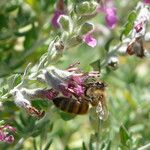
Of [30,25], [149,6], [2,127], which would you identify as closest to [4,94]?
[2,127]

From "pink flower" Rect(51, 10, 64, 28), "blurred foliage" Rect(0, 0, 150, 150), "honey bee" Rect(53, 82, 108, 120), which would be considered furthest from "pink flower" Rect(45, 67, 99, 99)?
"pink flower" Rect(51, 10, 64, 28)

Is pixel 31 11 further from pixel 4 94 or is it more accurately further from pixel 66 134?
pixel 4 94

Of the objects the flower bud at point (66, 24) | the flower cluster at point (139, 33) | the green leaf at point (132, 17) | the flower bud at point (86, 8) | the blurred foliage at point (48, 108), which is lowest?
the blurred foliage at point (48, 108)

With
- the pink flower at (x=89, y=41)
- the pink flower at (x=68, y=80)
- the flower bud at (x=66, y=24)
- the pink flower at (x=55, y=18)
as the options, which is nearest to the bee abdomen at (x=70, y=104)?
the pink flower at (x=68, y=80)

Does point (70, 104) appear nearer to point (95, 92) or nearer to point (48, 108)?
point (95, 92)

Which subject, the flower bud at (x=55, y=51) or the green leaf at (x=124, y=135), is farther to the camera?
the green leaf at (x=124, y=135)

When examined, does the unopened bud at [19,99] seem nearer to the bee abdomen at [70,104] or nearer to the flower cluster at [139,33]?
the bee abdomen at [70,104]

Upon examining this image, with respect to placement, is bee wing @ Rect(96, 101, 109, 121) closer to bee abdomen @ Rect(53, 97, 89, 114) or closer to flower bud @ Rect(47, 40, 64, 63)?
bee abdomen @ Rect(53, 97, 89, 114)
